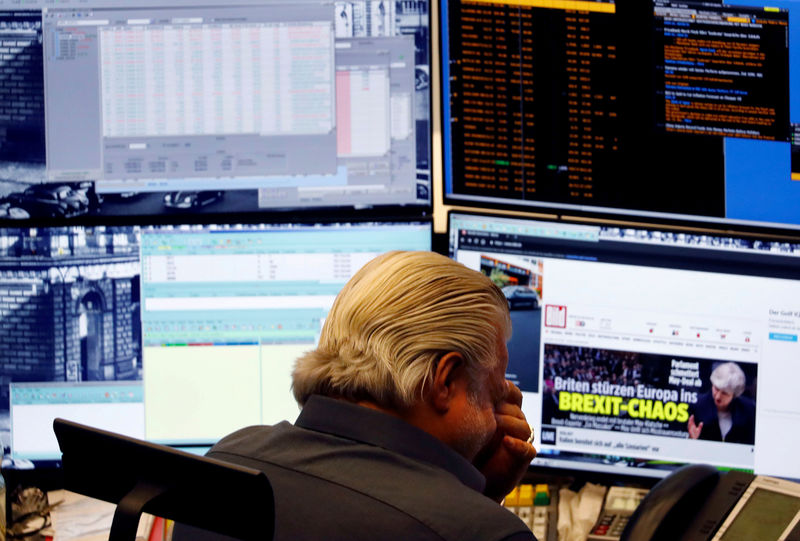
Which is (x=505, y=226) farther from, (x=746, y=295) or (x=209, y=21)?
(x=209, y=21)

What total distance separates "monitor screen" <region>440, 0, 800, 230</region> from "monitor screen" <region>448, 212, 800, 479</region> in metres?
0.08

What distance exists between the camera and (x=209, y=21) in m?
1.70

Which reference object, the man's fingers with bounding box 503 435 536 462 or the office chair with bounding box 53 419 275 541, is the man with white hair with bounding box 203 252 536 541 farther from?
the office chair with bounding box 53 419 275 541

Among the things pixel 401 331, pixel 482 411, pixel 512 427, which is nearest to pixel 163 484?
pixel 401 331

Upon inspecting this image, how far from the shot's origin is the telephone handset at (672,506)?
1.24 m

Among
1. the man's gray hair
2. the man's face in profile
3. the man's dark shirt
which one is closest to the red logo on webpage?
the man's gray hair

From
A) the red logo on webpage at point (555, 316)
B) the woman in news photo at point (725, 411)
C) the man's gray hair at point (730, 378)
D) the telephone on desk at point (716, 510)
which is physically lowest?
the telephone on desk at point (716, 510)

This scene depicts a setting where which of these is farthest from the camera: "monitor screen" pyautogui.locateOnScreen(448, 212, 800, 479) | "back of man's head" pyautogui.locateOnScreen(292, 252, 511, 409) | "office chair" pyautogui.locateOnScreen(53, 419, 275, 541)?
"monitor screen" pyautogui.locateOnScreen(448, 212, 800, 479)

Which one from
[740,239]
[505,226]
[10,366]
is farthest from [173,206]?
[740,239]

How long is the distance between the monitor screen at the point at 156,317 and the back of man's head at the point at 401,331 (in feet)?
1.89

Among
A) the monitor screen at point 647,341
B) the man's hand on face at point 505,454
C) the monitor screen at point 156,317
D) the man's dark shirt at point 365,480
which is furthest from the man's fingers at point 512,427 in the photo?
the monitor screen at point 156,317

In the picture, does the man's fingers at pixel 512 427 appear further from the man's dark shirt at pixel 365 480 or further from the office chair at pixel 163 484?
the office chair at pixel 163 484

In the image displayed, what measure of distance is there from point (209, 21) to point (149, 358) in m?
0.64

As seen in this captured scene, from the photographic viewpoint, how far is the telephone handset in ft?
4.08
